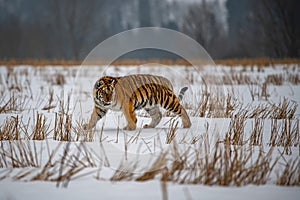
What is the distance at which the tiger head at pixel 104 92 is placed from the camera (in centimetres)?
397

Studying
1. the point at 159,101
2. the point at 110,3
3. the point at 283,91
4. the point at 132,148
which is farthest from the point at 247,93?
the point at 110,3

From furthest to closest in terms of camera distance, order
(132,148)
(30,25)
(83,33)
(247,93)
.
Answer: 1. (30,25)
2. (83,33)
3. (247,93)
4. (132,148)

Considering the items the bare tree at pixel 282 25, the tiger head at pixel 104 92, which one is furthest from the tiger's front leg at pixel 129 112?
the bare tree at pixel 282 25

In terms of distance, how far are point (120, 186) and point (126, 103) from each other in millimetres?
1693

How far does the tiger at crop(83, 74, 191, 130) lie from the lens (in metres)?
4.01

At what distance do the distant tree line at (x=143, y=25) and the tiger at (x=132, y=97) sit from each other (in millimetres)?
15871

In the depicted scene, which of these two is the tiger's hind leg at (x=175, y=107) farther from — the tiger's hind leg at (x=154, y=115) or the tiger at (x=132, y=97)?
the tiger's hind leg at (x=154, y=115)

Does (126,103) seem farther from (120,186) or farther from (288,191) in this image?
(288,191)

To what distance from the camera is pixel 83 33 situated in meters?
30.2

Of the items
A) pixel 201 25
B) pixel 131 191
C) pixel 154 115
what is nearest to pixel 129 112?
pixel 154 115

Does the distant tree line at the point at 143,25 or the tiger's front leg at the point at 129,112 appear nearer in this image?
the tiger's front leg at the point at 129,112

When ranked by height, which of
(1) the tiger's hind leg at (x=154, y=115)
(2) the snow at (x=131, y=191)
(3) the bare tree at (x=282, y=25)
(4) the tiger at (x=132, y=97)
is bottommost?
(2) the snow at (x=131, y=191)

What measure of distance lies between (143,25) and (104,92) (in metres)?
34.5

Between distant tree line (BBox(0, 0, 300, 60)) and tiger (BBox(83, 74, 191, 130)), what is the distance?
15.9 meters
